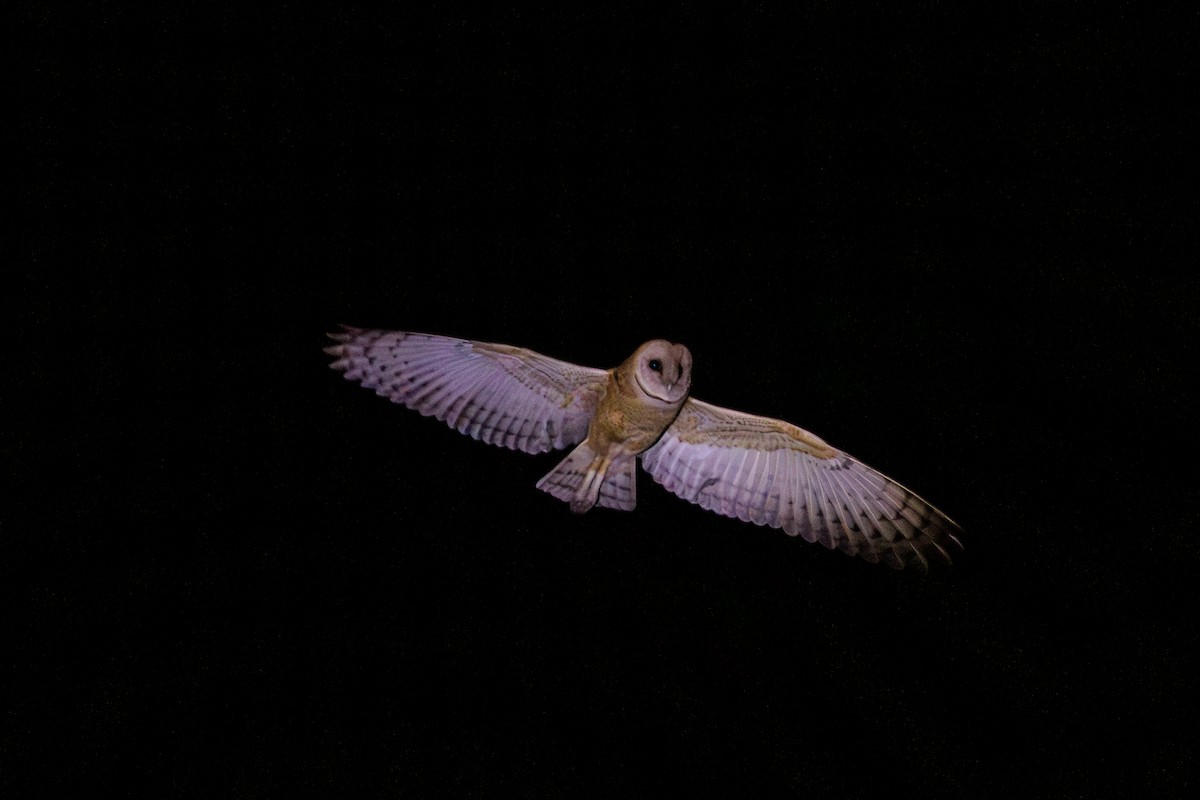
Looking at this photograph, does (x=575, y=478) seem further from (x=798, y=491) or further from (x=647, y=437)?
(x=798, y=491)

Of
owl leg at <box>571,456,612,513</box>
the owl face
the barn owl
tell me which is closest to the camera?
the owl face

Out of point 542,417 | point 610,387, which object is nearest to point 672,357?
point 610,387

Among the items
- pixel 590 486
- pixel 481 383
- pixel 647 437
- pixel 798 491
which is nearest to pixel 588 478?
pixel 590 486

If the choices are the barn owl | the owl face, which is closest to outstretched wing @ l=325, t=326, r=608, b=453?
the barn owl

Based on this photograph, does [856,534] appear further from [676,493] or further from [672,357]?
[672,357]

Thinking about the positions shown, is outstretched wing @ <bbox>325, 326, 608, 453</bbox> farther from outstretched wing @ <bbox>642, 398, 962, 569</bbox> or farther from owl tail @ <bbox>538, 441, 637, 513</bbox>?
outstretched wing @ <bbox>642, 398, 962, 569</bbox>

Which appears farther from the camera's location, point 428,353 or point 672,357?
point 428,353
